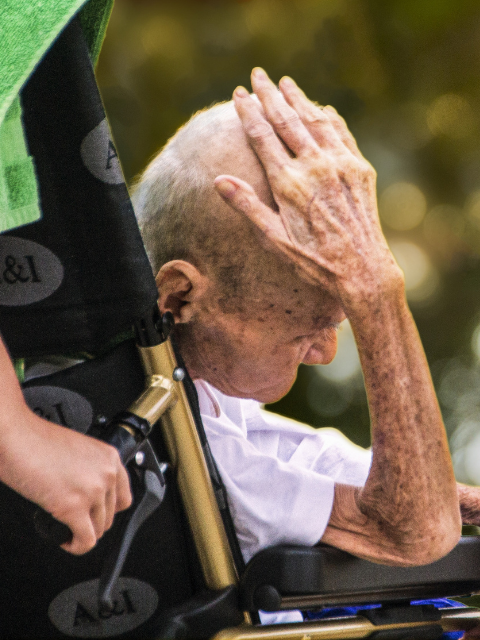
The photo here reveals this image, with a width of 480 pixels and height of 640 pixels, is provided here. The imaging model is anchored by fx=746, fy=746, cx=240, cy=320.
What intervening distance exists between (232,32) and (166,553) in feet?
8.44

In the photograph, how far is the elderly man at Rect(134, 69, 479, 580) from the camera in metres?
0.88

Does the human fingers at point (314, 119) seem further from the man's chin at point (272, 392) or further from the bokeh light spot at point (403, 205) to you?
the bokeh light spot at point (403, 205)

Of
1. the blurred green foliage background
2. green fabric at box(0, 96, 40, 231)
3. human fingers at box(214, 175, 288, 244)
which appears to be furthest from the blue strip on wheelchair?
the blurred green foliage background

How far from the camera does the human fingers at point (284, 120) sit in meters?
0.90

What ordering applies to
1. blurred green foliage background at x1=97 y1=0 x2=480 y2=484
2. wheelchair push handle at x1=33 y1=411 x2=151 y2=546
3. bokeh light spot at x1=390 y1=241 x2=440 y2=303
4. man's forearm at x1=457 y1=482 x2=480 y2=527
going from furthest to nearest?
bokeh light spot at x1=390 y1=241 x2=440 y2=303 < blurred green foliage background at x1=97 y1=0 x2=480 y2=484 < man's forearm at x1=457 y1=482 x2=480 y2=527 < wheelchair push handle at x1=33 y1=411 x2=151 y2=546

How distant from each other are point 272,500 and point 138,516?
23cm

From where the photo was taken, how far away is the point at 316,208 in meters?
0.87

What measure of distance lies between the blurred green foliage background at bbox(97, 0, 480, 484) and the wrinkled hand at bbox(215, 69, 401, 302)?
209 centimetres

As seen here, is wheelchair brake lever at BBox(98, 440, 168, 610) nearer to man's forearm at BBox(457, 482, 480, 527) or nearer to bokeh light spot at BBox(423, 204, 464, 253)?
man's forearm at BBox(457, 482, 480, 527)

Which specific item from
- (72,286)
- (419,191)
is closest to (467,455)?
(419,191)

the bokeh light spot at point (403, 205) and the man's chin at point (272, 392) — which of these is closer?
the man's chin at point (272, 392)

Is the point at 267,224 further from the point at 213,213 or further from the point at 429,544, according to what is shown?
the point at 429,544

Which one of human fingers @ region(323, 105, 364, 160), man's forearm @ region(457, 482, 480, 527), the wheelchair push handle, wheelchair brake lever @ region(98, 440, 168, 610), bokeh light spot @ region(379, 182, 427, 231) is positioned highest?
human fingers @ region(323, 105, 364, 160)

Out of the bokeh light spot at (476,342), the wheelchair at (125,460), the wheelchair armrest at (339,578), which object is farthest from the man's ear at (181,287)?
the bokeh light spot at (476,342)
